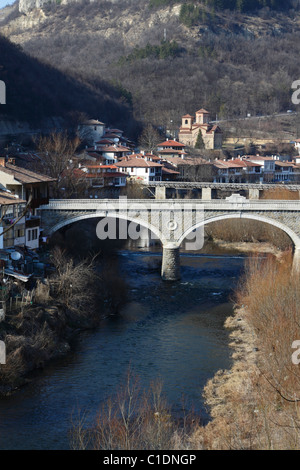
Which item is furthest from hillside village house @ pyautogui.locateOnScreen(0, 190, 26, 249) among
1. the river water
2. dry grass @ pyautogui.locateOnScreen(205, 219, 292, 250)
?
dry grass @ pyautogui.locateOnScreen(205, 219, 292, 250)

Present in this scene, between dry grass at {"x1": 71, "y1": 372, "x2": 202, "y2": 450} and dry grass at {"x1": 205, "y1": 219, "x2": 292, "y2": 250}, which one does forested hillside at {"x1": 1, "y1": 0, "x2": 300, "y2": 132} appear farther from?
dry grass at {"x1": 71, "y1": 372, "x2": 202, "y2": 450}

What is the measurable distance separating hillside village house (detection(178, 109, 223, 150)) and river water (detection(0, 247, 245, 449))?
1939 inches

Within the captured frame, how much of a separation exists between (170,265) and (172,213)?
9.30 feet

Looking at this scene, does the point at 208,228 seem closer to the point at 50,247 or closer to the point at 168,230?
the point at 168,230

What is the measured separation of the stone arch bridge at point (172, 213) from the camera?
38469 millimetres

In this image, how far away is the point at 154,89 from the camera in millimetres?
113312

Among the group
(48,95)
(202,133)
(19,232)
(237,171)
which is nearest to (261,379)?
(19,232)

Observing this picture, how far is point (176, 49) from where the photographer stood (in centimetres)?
13138

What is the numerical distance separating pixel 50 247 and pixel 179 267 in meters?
7.20

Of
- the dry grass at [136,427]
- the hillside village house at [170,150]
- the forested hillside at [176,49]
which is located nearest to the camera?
the dry grass at [136,427]

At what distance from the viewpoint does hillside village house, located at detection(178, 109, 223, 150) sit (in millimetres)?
87062

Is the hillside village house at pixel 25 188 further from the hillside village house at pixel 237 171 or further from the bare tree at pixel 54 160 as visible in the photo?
the hillside village house at pixel 237 171

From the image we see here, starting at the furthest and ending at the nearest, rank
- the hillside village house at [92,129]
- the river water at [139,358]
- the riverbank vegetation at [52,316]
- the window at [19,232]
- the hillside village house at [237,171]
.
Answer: the hillside village house at [92,129], the hillside village house at [237,171], the window at [19,232], the riverbank vegetation at [52,316], the river water at [139,358]

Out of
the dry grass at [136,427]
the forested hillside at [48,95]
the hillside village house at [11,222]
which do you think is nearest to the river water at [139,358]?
the dry grass at [136,427]
